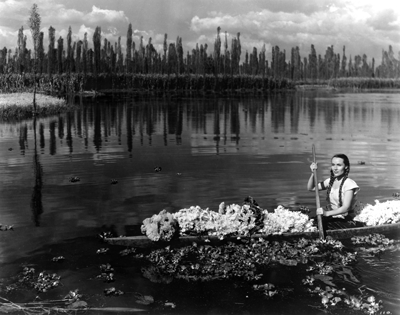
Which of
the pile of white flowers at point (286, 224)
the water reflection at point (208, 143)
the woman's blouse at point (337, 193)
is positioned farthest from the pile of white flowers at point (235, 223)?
the water reflection at point (208, 143)

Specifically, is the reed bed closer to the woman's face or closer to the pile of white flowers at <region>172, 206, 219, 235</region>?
the pile of white flowers at <region>172, 206, 219, 235</region>

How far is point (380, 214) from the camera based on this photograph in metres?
8.80

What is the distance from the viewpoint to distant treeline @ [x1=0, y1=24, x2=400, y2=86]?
243 feet

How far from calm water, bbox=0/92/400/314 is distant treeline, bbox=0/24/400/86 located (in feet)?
125

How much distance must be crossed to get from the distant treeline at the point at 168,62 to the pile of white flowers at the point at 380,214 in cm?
5264

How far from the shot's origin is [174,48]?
94.3m

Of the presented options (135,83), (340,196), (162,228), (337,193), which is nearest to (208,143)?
(337,193)

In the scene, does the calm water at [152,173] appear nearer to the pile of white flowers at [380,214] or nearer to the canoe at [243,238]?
the canoe at [243,238]

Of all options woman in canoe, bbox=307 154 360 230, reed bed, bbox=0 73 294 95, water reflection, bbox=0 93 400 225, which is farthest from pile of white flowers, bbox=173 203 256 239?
reed bed, bbox=0 73 294 95

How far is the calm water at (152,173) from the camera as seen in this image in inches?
354

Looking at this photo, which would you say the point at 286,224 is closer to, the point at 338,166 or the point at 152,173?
the point at 338,166

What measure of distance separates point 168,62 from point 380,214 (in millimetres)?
81424

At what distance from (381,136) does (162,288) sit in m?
18.7

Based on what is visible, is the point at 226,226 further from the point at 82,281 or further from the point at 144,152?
the point at 144,152
